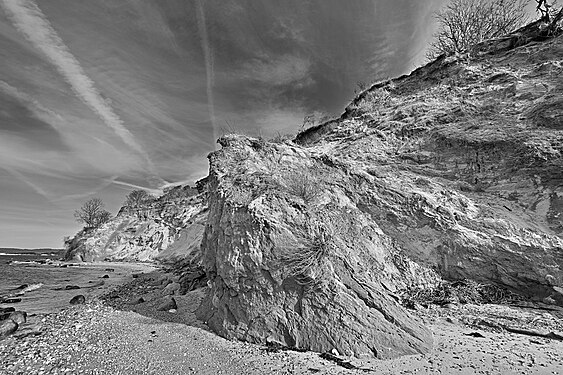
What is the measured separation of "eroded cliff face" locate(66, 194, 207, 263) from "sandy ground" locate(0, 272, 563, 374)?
2802 centimetres

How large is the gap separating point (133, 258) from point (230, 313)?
3716 centimetres

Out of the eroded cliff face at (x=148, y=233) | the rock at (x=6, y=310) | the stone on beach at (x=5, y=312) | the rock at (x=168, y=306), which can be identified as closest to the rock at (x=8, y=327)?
the stone on beach at (x=5, y=312)

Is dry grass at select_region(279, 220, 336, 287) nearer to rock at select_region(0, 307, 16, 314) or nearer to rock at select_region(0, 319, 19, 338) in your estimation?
rock at select_region(0, 319, 19, 338)

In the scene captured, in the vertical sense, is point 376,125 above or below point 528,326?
above

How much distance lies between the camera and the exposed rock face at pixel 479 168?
9.05 m

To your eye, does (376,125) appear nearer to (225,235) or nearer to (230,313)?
(225,235)

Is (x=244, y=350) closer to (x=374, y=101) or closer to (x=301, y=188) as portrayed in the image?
(x=301, y=188)

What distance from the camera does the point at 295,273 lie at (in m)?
6.78

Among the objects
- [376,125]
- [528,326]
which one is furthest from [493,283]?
[376,125]

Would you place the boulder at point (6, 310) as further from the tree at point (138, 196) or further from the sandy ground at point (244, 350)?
the tree at point (138, 196)

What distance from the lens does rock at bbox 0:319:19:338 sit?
8255 millimetres

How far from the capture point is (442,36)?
945 inches

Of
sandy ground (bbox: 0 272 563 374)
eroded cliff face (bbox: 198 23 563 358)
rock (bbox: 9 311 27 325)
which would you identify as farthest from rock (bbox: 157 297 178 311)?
rock (bbox: 9 311 27 325)

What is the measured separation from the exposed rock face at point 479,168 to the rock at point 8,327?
1159 centimetres
